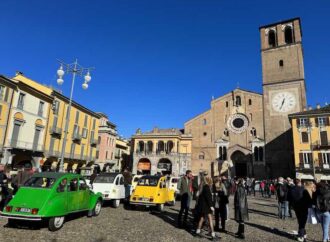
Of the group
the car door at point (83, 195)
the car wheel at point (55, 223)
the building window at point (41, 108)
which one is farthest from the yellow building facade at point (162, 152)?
the car wheel at point (55, 223)

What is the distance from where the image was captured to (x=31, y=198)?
7445mm

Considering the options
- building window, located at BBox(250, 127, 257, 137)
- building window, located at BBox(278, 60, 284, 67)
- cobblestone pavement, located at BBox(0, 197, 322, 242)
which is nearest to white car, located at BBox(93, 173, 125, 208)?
cobblestone pavement, located at BBox(0, 197, 322, 242)

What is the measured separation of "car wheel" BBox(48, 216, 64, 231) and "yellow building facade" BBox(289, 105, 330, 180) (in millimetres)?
31546

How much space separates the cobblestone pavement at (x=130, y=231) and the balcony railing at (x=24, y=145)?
60.3 ft

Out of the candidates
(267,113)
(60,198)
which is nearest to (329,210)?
(60,198)

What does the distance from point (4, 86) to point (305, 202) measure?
25.5 metres

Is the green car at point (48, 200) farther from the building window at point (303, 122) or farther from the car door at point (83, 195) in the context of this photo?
the building window at point (303, 122)

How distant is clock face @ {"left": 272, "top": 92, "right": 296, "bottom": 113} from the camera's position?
40156 mm

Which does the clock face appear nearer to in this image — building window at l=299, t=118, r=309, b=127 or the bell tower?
the bell tower

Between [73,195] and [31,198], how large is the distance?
1.41 meters

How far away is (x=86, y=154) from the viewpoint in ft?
120

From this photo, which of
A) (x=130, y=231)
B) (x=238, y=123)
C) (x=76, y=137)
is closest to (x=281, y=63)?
(x=238, y=123)

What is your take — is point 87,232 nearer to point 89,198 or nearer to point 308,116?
point 89,198

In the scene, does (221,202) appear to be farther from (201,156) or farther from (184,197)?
(201,156)
